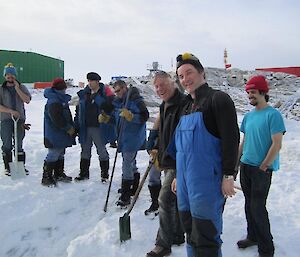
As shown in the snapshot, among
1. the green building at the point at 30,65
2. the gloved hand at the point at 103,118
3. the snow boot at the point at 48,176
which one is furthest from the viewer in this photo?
the green building at the point at 30,65

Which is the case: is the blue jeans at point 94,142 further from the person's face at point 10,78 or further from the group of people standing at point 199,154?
the person's face at point 10,78

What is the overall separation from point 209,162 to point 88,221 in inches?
107

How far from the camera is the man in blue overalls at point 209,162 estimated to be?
2.57m

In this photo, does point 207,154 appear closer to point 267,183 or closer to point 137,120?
point 267,183

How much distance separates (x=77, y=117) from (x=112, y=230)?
2.72 m

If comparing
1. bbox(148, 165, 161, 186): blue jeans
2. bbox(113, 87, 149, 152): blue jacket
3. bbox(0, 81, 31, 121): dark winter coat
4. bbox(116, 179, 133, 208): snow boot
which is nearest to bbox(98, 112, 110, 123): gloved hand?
bbox(113, 87, 149, 152): blue jacket

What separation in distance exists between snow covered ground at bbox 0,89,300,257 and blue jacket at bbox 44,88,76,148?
78cm

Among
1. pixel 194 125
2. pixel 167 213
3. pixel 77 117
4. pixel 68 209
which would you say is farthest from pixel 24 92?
pixel 194 125

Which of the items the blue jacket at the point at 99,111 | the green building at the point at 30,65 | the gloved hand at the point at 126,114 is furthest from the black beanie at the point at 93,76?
the green building at the point at 30,65

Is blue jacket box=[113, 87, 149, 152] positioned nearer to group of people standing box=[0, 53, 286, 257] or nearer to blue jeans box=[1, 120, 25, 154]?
group of people standing box=[0, 53, 286, 257]

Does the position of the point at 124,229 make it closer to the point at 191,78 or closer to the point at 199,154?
the point at 199,154

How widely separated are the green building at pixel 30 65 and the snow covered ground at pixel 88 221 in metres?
30.6

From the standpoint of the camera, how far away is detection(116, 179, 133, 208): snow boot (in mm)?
5031

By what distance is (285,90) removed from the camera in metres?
25.4
